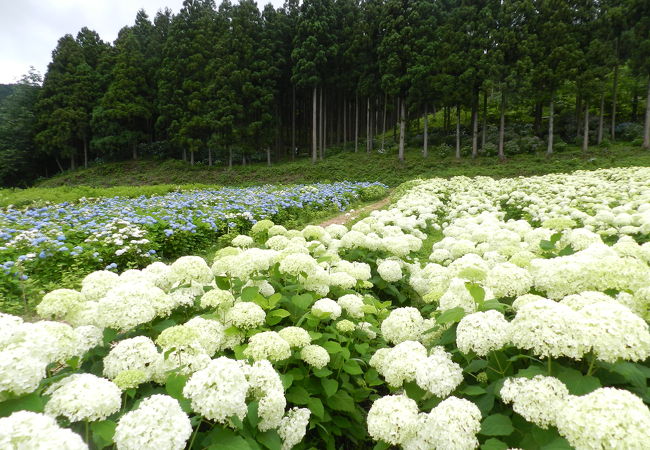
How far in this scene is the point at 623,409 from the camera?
1353 millimetres

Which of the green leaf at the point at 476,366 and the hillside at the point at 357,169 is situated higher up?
the hillside at the point at 357,169

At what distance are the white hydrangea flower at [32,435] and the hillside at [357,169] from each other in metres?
23.6

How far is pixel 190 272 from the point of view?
270cm

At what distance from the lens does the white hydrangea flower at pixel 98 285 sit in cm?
259

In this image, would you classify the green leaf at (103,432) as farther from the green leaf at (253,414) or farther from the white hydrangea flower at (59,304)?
the white hydrangea flower at (59,304)

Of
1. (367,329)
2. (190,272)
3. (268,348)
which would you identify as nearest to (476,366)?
(367,329)

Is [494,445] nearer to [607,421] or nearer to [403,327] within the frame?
[607,421]

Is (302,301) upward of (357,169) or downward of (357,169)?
downward

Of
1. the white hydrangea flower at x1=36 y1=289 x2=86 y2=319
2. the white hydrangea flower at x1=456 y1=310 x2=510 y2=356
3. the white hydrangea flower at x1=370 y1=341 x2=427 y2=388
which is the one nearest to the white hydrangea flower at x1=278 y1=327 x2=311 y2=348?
the white hydrangea flower at x1=370 y1=341 x2=427 y2=388

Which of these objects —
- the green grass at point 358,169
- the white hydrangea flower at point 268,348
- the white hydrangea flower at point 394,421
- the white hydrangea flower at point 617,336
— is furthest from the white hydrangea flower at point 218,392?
the green grass at point 358,169

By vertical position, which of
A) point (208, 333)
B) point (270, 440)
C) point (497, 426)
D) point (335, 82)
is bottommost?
point (270, 440)

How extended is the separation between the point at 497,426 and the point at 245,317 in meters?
1.60

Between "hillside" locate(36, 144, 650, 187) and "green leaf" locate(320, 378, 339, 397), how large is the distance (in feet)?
73.2

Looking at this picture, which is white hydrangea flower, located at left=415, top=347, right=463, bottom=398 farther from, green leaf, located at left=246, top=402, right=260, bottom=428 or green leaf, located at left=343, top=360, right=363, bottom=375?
green leaf, located at left=246, top=402, right=260, bottom=428
